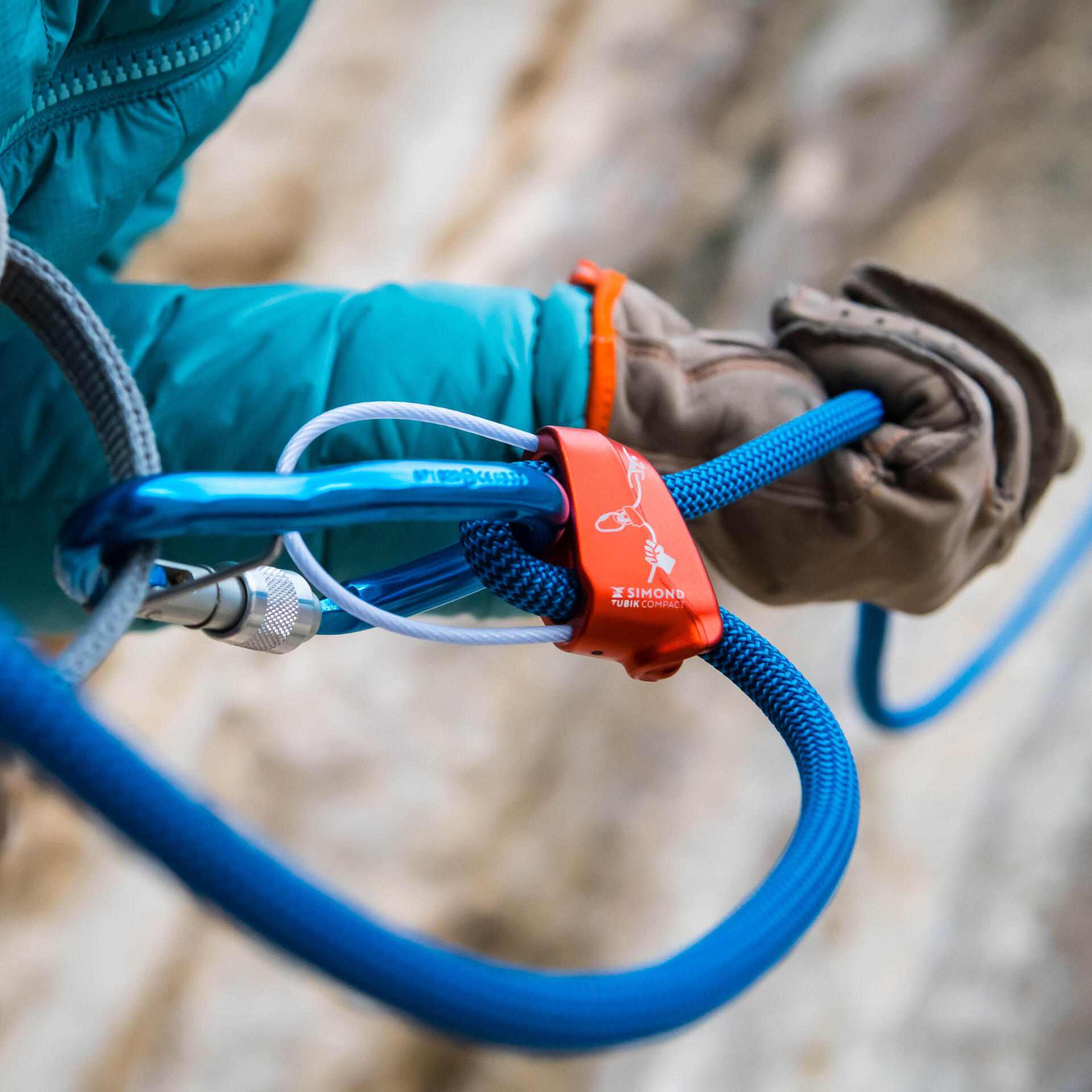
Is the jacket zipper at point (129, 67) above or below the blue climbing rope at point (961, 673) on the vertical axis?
above

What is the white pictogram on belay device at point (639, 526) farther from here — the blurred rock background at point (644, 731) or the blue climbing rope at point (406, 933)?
the blurred rock background at point (644, 731)

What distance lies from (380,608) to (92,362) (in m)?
0.09

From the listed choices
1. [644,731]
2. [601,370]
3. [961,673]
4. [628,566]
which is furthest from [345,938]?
[644,731]

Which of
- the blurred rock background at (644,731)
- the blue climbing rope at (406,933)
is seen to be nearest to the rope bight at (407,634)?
the blue climbing rope at (406,933)

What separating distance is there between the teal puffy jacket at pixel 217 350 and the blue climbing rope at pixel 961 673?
215 millimetres

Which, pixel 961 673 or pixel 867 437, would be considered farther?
pixel 961 673

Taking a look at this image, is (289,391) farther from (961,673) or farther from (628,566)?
(961,673)

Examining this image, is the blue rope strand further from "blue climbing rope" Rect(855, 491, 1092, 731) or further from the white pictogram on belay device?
"blue climbing rope" Rect(855, 491, 1092, 731)

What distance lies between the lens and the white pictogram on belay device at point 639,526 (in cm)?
24

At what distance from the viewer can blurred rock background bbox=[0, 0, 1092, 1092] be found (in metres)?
0.78

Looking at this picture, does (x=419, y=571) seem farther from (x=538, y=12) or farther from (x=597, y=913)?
(x=538, y=12)

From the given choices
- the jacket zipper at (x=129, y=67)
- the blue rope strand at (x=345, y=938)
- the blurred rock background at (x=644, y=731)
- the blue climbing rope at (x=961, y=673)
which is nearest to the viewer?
the blue rope strand at (x=345, y=938)

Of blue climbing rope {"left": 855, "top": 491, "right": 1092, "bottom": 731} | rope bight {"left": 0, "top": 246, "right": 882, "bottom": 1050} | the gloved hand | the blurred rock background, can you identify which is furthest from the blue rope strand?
the blurred rock background

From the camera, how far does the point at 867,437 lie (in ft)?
1.09
